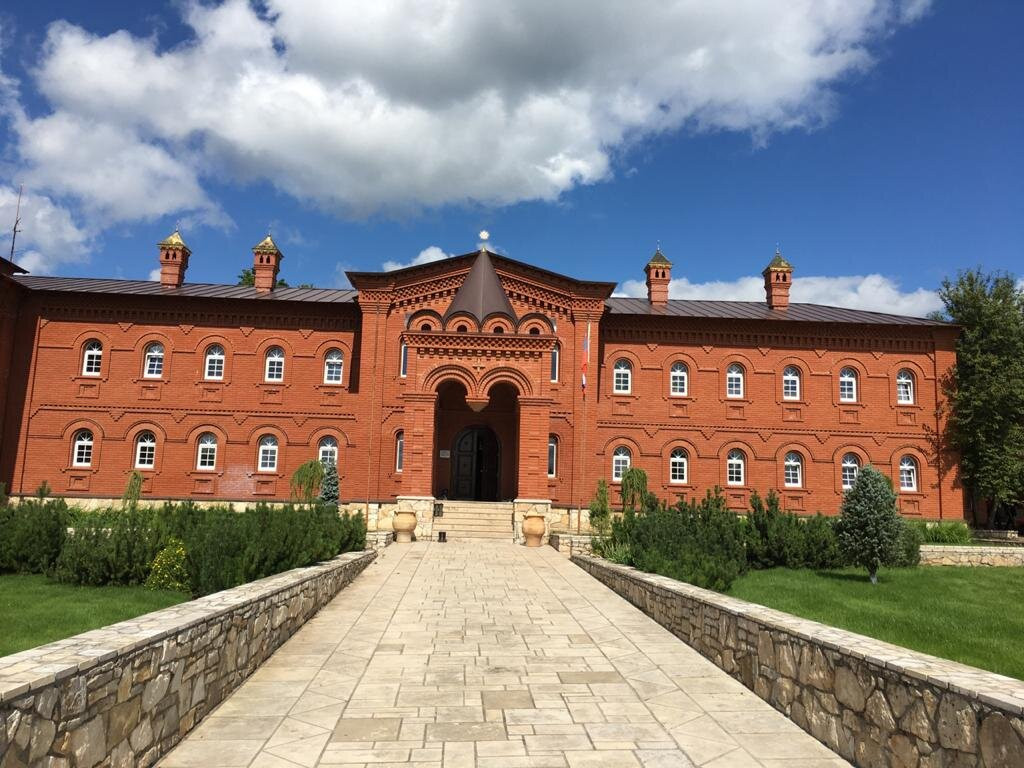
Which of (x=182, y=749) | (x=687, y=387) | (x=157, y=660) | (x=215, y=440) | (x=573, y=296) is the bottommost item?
(x=182, y=749)

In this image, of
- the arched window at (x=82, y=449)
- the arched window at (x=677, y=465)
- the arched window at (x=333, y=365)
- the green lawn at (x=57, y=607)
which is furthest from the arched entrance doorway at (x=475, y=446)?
the green lawn at (x=57, y=607)

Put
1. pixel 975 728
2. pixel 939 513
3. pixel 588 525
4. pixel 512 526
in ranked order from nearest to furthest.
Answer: pixel 975 728 < pixel 512 526 < pixel 588 525 < pixel 939 513

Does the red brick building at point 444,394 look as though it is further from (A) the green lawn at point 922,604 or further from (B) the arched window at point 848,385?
(A) the green lawn at point 922,604

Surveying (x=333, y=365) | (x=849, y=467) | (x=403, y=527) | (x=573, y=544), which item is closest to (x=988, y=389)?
(x=849, y=467)

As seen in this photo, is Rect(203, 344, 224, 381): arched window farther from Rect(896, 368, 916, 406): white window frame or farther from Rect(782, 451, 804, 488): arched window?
Rect(896, 368, 916, 406): white window frame

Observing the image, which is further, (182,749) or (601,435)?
(601,435)

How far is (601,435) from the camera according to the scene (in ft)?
85.5

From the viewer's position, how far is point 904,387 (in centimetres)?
2692

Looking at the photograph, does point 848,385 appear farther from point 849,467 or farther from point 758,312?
point 758,312

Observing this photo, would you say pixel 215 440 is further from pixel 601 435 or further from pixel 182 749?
pixel 182 749

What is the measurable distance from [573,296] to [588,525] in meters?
8.57

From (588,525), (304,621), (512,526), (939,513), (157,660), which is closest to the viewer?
(157,660)

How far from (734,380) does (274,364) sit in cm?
1818

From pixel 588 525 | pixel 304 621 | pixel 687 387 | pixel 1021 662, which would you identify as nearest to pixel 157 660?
pixel 304 621
